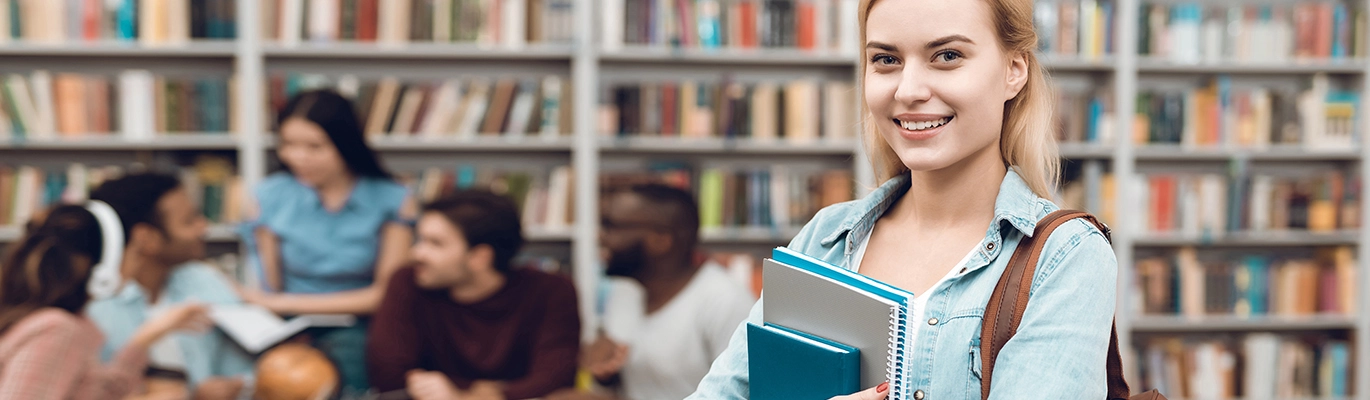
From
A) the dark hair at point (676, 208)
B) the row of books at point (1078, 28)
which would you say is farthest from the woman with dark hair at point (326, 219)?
the row of books at point (1078, 28)

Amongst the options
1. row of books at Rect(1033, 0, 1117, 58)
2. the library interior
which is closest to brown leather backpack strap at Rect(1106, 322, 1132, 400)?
the library interior

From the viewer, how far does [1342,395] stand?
3875mm

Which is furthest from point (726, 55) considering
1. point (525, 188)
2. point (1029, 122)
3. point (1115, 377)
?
point (1115, 377)

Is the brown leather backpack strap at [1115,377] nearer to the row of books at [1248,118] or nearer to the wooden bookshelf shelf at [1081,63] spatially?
the wooden bookshelf shelf at [1081,63]

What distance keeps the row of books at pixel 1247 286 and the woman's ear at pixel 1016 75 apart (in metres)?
3.21

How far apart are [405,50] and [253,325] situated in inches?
51.9

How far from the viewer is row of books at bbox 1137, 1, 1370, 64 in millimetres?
3686

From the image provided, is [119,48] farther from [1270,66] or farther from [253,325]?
[1270,66]

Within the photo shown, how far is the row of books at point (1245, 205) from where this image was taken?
3760mm

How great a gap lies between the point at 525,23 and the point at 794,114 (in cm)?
105

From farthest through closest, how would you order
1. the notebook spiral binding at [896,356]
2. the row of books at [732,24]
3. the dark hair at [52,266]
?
the row of books at [732,24]
the dark hair at [52,266]
the notebook spiral binding at [896,356]

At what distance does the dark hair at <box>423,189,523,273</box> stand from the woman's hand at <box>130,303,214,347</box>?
0.62m

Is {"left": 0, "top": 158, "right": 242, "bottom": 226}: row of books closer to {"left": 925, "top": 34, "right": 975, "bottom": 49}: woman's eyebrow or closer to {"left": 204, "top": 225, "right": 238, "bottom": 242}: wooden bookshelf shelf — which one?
{"left": 204, "top": 225, "right": 238, "bottom": 242}: wooden bookshelf shelf

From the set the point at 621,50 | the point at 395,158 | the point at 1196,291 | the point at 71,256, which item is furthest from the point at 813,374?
the point at 1196,291
